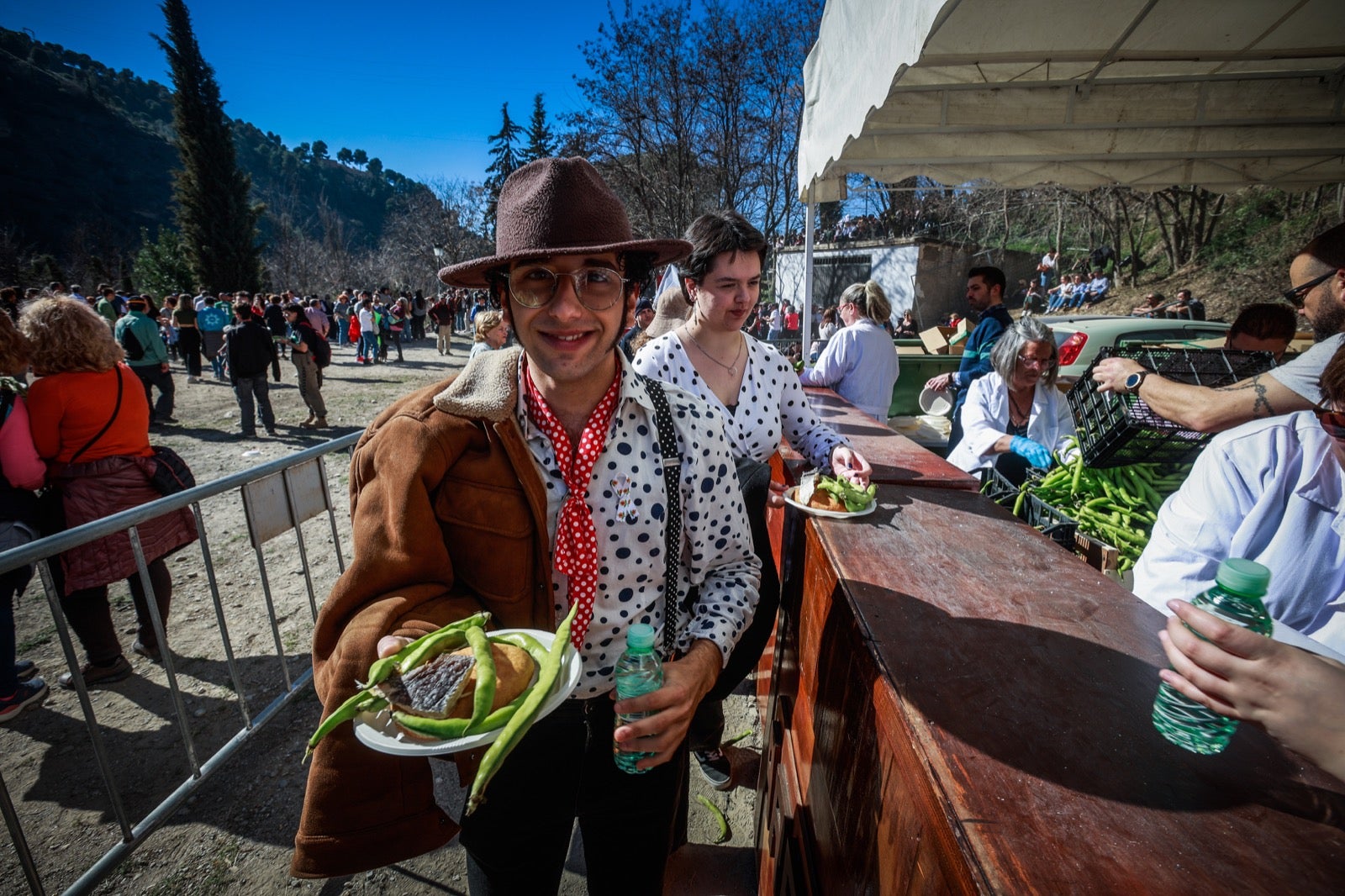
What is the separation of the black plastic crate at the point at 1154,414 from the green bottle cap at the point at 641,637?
2.34 m

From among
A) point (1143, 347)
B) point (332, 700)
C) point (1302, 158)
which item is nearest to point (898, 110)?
point (1143, 347)

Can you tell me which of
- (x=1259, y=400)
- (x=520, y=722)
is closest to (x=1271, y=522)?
(x=1259, y=400)

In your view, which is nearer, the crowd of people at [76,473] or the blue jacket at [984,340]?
the crowd of people at [76,473]

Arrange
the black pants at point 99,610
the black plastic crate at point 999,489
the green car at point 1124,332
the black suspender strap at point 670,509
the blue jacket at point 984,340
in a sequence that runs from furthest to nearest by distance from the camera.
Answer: the green car at point 1124,332 < the blue jacket at point 984,340 < the black pants at point 99,610 < the black plastic crate at point 999,489 < the black suspender strap at point 670,509

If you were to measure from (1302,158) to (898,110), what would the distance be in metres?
3.58

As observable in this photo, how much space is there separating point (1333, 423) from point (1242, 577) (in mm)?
1168

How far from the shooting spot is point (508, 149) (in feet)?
113

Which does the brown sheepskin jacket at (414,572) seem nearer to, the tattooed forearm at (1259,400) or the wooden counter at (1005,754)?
the wooden counter at (1005,754)

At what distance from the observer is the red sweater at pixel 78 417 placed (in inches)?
133

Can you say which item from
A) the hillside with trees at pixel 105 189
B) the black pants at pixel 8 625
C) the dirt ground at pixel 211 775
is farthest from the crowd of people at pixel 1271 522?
the hillside with trees at pixel 105 189

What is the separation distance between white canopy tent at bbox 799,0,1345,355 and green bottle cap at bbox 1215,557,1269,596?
2.25 meters

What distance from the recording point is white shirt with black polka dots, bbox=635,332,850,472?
2.67 meters

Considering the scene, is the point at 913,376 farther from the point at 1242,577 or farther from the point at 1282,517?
the point at 1242,577

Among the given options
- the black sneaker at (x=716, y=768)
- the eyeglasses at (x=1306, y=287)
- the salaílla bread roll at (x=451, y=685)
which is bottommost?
the black sneaker at (x=716, y=768)
